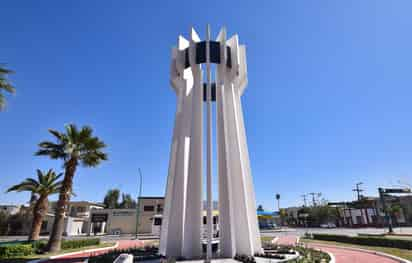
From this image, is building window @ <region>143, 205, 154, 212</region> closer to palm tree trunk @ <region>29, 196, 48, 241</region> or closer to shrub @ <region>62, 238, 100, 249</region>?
shrub @ <region>62, 238, 100, 249</region>

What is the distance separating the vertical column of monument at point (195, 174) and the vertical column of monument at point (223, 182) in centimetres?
116

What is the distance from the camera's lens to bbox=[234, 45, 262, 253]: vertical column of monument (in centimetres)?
1373

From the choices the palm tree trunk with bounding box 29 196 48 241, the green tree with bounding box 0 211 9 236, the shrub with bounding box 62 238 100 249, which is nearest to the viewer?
the shrub with bounding box 62 238 100 249

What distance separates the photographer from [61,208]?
18.9m

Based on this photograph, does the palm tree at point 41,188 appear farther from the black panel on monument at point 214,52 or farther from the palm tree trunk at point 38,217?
the black panel on monument at point 214,52

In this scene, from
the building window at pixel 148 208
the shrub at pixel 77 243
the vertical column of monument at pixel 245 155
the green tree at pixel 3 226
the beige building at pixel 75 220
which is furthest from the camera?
the building window at pixel 148 208

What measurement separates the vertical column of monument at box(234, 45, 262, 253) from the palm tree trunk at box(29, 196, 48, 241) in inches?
830

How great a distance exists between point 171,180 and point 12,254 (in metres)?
12.6

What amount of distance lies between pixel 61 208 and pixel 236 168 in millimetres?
15033

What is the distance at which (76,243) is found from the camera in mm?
21609

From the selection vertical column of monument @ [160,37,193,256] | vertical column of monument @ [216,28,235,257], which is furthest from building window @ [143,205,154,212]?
vertical column of monument @ [216,28,235,257]

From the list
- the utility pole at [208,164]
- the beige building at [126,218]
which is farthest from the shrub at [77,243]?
the beige building at [126,218]

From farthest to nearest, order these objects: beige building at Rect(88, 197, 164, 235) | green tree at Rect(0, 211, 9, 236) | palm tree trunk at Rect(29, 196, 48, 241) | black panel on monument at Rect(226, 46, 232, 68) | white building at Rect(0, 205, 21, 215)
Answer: white building at Rect(0, 205, 21, 215) < beige building at Rect(88, 197, 164, 235) < green tree at Rect(0, 211, 9, 236) < palm tree trunk at Rect(29, 196, 48, 241) < black panel on monument at Rect(226, 46, 232, 68)

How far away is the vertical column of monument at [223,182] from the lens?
40.0 ft
